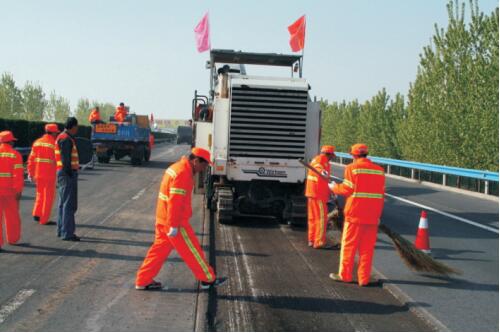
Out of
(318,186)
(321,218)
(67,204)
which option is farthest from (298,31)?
(67,204)

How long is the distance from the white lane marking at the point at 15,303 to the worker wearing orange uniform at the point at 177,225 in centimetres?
120

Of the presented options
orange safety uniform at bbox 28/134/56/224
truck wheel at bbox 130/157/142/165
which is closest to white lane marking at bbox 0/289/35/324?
orange safety uniform at bbox 28/134/56/224

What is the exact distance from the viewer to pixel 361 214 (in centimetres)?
715

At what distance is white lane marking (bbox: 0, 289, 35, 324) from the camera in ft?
18.1

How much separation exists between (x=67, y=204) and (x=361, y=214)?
4892 millimetres

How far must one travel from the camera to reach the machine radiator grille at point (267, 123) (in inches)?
447

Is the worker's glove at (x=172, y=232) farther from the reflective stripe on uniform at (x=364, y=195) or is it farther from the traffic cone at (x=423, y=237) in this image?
the traffic cone at (x=423, y=237)

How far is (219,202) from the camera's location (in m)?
11.3

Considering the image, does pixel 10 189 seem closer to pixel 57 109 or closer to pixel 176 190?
pixel 176 190

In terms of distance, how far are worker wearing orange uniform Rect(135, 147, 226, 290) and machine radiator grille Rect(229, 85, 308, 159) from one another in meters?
4.83

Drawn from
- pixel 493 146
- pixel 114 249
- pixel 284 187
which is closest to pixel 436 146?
pixel 493 146

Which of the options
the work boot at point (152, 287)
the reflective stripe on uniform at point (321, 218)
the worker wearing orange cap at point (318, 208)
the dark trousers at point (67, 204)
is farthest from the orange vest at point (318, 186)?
the dark trousers at point (67, 204)

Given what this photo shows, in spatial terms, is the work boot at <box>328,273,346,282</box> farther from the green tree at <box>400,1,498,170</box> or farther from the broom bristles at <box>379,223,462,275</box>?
the green tree at <box>400,1,498,170</box>

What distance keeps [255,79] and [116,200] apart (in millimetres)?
5597
